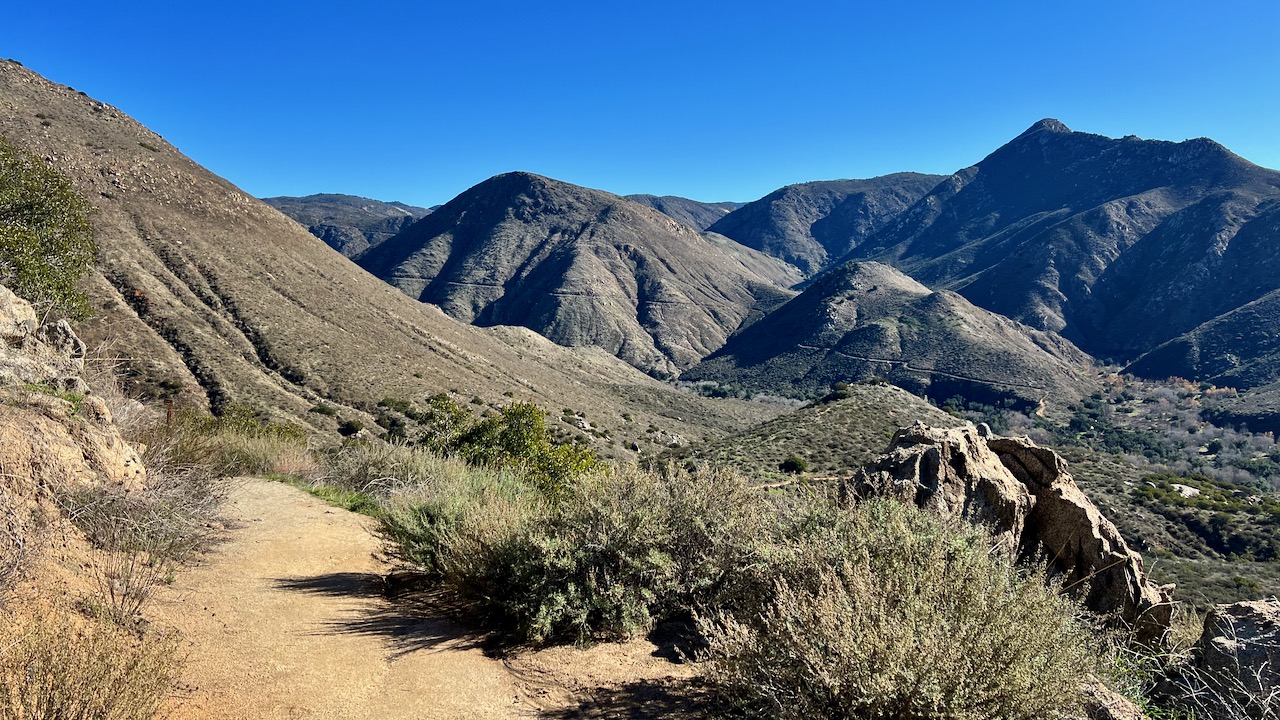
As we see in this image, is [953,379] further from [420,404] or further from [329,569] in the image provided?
[329,569]

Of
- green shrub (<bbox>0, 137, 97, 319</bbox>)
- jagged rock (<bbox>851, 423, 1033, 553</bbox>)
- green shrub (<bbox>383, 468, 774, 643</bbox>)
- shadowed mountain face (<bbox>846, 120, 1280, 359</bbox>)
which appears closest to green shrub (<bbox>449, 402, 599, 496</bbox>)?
green shrub (<bbox>383, 468, 774, 643</bbox>)

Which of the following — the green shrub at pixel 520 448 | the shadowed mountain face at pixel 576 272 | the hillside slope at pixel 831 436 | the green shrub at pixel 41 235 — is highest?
the shadowed mountain face at pixel 576 272

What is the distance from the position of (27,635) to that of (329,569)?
3.80 m

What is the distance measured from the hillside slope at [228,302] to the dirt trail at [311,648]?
25738mm

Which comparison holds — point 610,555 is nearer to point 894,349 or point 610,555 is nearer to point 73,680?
point 73,680

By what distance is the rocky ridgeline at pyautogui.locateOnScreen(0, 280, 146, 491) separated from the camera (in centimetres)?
498

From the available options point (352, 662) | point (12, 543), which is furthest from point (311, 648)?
point (12, 543)

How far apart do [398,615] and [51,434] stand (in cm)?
340

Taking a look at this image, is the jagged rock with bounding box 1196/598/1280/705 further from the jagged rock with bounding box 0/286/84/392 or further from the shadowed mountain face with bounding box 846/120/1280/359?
the shadowed mountain face with bounding box 846/120/1280/359

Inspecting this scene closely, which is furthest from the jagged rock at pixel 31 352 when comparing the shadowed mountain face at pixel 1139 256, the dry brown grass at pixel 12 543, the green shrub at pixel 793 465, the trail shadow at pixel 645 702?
the shadowed mountain face at pixel 1139 256

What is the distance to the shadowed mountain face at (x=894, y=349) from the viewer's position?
263 ft

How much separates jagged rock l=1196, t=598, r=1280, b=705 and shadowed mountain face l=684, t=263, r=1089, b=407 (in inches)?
3144

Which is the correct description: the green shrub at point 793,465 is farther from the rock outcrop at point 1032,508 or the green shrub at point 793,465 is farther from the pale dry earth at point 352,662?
the pale dry earth at point 352,662

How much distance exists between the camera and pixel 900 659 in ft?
9.32
